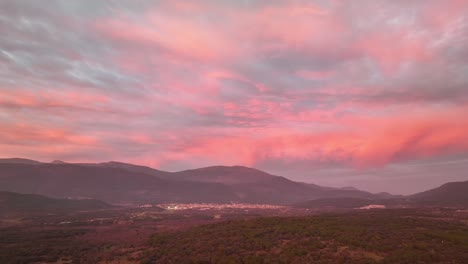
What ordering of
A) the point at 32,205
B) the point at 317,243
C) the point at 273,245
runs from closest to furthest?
the point at 317,243 → the point at 273,245 → the point at 32,205

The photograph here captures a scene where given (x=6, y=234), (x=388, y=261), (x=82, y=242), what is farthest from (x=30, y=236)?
(x=388, y=261)

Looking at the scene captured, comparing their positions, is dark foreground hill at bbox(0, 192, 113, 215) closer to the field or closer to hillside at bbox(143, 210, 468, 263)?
the field

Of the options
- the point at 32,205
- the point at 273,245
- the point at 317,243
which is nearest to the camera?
the point at 317,243

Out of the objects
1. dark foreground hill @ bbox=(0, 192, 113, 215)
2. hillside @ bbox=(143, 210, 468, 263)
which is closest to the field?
hillside @ bbox=(143, 210, 468, 263)

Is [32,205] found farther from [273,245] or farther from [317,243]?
[317,243]

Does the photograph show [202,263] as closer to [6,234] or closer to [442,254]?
[442,254]

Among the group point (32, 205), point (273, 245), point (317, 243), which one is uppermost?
point (317, 243)

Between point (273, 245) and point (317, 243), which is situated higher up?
point (317, 243)

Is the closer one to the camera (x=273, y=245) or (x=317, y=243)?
(x=317, y=243)

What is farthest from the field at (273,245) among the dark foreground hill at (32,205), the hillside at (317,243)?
the dark foreground hill at (32,205)

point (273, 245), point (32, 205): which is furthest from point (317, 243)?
point (32, 205)
